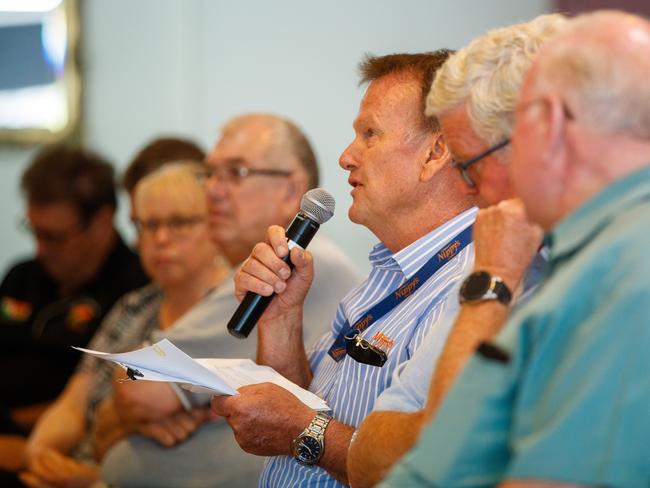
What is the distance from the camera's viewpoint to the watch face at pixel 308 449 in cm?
181

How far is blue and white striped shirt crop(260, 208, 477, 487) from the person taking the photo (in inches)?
70.1

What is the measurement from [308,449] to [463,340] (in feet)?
1.92

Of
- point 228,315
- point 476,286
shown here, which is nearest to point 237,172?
point 228,315

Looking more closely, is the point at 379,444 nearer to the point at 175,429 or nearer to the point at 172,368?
the point at 172,368

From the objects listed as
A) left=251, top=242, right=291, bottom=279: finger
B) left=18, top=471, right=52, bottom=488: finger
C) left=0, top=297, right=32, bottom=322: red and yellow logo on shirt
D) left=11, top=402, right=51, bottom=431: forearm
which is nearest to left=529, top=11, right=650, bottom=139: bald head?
left=251, top=242, right=291, bottom=279: finger

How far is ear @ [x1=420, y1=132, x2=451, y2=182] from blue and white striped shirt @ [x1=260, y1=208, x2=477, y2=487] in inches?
4.6

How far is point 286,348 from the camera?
2.16 meters

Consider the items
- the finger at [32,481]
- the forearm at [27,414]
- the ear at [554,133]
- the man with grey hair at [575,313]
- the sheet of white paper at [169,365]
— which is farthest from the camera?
the forearm at [27,414]

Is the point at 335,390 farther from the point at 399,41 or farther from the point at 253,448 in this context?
the point at 399,41

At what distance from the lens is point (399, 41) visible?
371 cm

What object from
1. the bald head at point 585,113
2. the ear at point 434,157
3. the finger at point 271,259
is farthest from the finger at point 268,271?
the bald head at point 585,113

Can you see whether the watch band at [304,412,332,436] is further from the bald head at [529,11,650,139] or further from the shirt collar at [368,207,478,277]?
the bald head at [529,11,650,139]

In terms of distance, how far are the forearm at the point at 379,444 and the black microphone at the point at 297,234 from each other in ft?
1.39

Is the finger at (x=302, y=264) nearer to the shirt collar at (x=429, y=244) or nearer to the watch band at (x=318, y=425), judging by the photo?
the shirt collar at (x=429, y=244)
